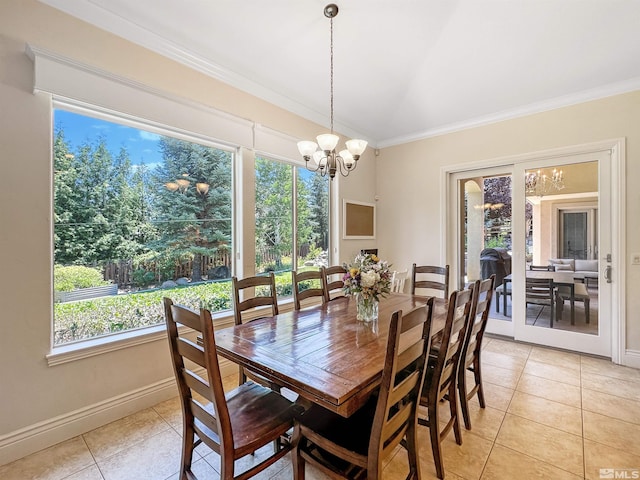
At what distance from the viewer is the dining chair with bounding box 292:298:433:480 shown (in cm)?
117

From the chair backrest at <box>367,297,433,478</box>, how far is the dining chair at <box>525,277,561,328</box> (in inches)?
121

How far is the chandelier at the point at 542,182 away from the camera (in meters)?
3.50

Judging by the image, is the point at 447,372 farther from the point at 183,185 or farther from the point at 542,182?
the point at 542,182

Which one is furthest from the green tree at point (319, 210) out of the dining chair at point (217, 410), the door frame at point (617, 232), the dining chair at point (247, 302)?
the door frame at point (617, 232)

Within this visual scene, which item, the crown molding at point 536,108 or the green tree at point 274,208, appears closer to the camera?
the crown molding at point 536,108

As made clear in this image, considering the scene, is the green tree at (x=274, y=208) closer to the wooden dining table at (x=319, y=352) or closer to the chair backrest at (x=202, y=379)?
the wooden dining table at (x=319, y=352)

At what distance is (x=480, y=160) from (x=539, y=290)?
1.80 meters

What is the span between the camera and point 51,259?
196cm

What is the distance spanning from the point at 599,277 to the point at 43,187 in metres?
5.20

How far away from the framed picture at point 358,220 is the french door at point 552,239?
4.73 feet

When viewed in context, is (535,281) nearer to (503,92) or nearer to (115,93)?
(503,92)

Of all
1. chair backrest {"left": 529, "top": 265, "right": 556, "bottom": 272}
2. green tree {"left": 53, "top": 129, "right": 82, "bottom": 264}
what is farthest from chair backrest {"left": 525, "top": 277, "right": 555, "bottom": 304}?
green tree {"left": 53, "top": 129, "right": 82, "bottom": 264}

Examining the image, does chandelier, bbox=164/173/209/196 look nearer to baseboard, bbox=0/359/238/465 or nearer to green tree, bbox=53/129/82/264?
green tree, bbox=53/129/82/264

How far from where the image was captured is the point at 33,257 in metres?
1.89
